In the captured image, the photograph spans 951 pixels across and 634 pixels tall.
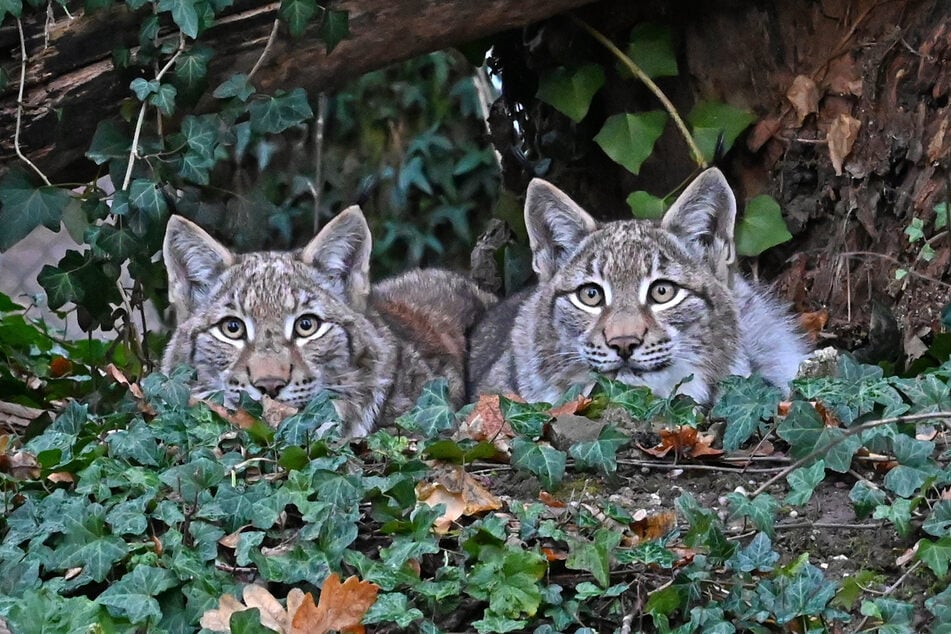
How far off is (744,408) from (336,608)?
173 cm

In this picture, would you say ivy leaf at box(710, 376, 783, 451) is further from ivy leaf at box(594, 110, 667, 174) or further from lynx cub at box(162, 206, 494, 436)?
ivy leaf at box(594, 110, 667, 174)

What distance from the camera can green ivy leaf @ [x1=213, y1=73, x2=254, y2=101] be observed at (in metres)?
5.58

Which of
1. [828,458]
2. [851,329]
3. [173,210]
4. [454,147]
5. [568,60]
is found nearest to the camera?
[828,458]

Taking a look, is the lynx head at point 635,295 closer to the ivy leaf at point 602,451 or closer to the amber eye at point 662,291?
the amber eye at point 662,291

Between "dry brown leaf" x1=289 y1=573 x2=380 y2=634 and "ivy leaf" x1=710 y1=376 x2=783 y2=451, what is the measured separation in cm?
152

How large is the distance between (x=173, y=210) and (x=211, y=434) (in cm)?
183

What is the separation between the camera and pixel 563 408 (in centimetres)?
469

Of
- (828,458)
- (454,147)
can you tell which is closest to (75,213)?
(828,458)

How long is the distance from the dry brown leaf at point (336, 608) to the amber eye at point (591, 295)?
2.58 m

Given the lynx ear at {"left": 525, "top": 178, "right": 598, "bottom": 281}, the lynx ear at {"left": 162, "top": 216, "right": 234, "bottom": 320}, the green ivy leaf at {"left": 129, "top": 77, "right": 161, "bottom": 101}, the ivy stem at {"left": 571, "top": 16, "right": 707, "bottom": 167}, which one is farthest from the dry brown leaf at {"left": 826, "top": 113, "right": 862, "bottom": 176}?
the green ivy leaf at {"left": 129, "top": 77, "right": 161, "bottom": 101}

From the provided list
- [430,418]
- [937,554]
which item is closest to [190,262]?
[430,418]

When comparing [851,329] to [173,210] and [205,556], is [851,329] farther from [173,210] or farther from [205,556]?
[205,556]

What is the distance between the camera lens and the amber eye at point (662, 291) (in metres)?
5.77

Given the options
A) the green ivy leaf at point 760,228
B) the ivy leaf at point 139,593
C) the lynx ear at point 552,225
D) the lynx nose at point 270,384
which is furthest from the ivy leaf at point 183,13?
the green ivy leaf at point 760,228
